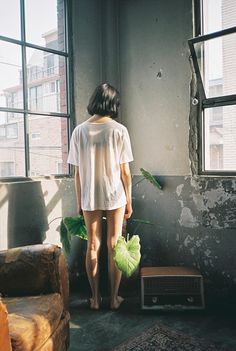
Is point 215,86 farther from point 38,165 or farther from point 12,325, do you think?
point 12,325

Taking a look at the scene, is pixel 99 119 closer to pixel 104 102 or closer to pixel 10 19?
pixel 104 102

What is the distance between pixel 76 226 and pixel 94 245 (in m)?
0.25

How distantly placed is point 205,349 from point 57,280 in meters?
0.95

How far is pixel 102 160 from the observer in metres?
2.35

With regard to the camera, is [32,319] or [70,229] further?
[70,229]

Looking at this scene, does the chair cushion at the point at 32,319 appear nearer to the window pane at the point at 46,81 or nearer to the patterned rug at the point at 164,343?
the patterned rug at the point at 164,343

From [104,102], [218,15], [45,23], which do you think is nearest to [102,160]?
[104,102]

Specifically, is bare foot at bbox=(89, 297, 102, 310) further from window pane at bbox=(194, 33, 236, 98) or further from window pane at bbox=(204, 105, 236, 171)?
window pane at bbox=(194, 33, 236, 98)

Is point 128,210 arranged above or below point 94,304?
above

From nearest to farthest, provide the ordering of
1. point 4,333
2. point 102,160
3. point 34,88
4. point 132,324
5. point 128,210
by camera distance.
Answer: point 4,333 < point 132,324 < point 102,160 < point 128,210 < point 34,88

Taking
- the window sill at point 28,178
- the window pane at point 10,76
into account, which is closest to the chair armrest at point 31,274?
the window sill at point 28,178

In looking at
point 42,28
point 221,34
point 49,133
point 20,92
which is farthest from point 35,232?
point 221,34

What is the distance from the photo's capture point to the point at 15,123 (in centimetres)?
253

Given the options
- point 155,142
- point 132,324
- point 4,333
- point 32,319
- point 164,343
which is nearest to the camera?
point 4,333
